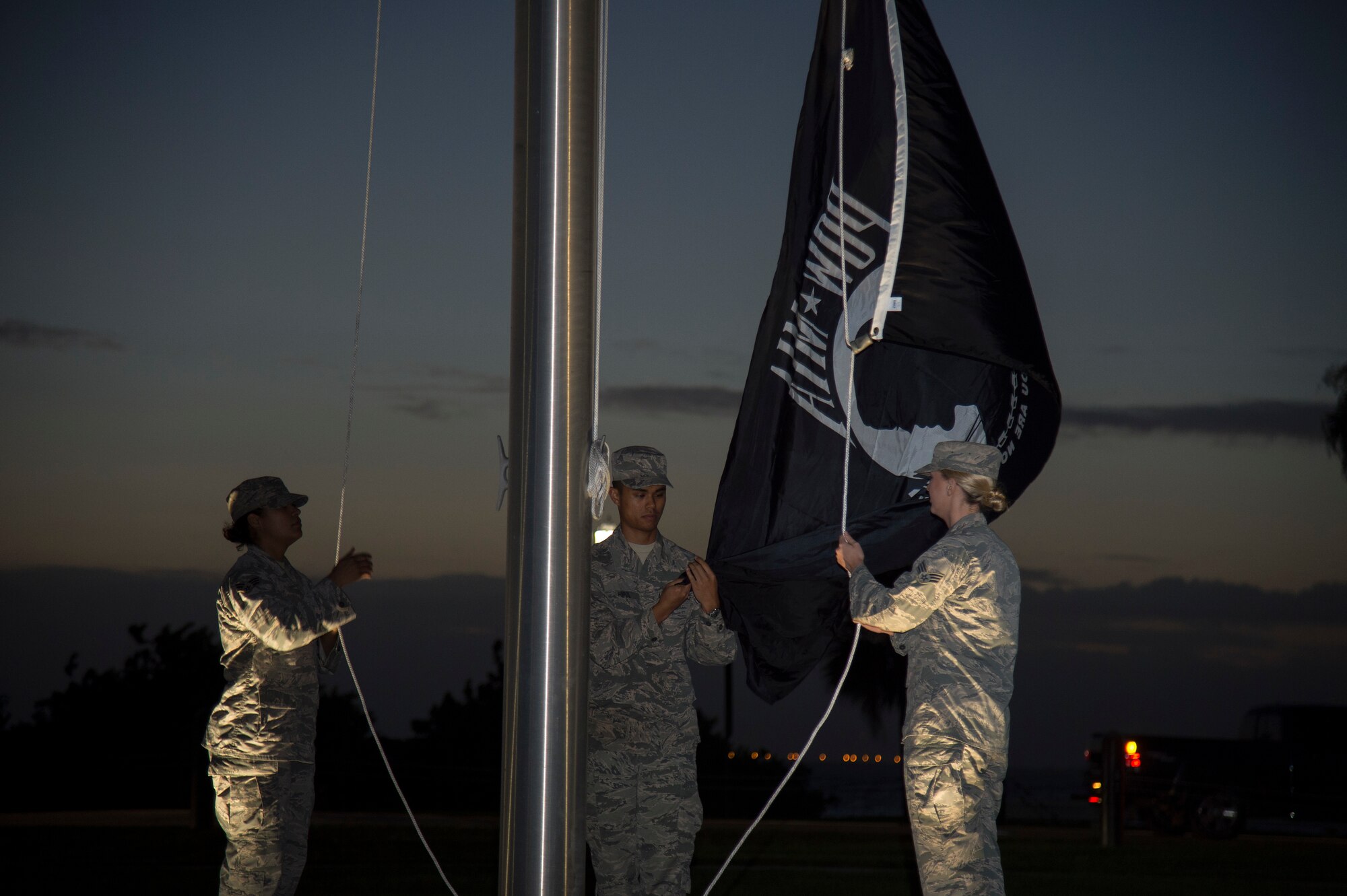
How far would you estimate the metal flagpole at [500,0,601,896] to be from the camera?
125 inches

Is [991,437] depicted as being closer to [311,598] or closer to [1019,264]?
[1019,264]

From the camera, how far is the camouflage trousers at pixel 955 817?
384cm

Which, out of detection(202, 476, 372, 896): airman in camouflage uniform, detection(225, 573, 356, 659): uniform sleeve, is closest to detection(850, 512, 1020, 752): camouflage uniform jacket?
detection(225, 573, 356, 659): uniform sleeve

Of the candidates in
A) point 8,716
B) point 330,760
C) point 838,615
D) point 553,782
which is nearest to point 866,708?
point 330,760

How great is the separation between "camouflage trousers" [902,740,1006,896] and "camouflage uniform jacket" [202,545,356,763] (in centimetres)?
199

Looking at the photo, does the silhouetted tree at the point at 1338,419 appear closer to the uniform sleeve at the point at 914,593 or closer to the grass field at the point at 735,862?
the grass field at the point at 735,862

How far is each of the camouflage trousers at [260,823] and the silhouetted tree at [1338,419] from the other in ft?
52.7

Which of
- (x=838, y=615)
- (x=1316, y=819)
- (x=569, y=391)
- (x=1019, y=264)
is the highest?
(x=1019, y=264)

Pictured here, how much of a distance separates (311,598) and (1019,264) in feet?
8.75

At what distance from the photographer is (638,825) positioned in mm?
4484

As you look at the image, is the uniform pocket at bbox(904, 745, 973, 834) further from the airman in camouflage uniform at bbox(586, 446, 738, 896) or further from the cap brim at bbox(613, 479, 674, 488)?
the cap brim at bbox(613, 479, 674, 488)

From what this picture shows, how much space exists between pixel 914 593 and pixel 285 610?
2.08 metres

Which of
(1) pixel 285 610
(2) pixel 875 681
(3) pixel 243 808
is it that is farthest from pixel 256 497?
(2) pixel 875 681

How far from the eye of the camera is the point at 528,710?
3.16m
